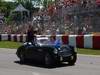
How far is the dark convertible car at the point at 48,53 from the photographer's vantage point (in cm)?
1427

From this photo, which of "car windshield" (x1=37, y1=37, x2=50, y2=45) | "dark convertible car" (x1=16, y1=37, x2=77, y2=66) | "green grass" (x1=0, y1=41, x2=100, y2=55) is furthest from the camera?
"green grass" (x1=0, y1=41, x2=100, y2=55)

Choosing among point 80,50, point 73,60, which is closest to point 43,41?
point 73,60

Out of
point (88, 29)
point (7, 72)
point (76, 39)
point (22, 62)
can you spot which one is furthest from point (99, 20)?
point (7, 72)

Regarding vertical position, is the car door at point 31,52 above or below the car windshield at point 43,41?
below

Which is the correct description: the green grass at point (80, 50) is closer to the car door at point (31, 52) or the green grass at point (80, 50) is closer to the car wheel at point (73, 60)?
the car wheel at point (73, 60)

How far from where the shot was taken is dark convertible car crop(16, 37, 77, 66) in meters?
14.3

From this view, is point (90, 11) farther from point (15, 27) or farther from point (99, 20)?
point (15, 27)

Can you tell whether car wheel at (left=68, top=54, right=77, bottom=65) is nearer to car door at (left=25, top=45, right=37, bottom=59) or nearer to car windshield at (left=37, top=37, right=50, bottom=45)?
car windshield at (left=37, top=37, right=50, bottom=45)

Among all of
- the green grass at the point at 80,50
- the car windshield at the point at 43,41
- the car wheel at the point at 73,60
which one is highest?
the car windshield at the point at 43,41

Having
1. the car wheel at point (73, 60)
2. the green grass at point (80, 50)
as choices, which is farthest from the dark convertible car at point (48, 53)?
the green grass at point (80, 50)

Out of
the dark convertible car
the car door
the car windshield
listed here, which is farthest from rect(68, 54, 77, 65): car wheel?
the car door

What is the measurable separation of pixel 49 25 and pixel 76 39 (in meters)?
6.17

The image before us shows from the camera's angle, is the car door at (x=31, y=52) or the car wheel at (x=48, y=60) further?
the car door at (x=31, y=52)

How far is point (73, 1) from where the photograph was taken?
3138 cm
